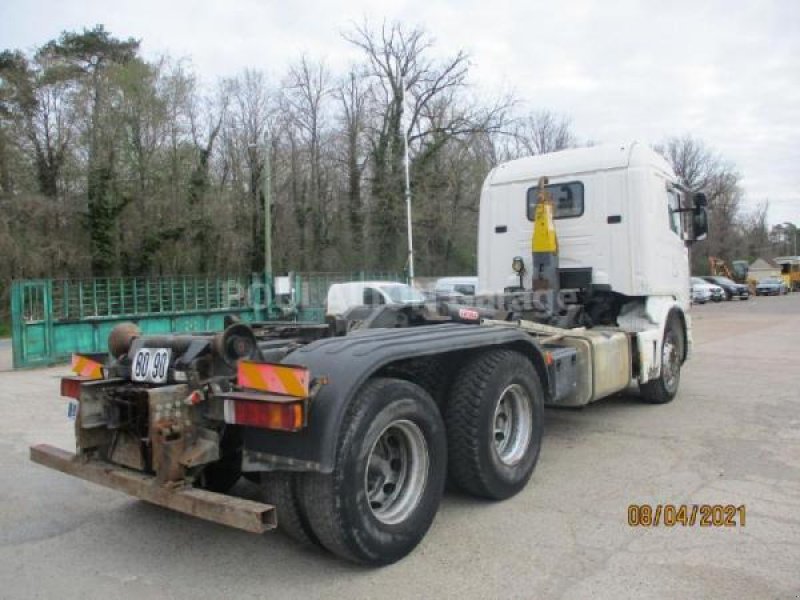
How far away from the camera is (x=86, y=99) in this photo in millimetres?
27328

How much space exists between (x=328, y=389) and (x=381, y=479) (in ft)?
2.63

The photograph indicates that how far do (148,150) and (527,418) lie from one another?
86.3 feet

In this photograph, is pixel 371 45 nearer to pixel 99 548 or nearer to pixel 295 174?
pixel 295 174

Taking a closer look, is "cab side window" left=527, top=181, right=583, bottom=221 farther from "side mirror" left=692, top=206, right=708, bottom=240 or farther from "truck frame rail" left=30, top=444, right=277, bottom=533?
"truck frame rail" left=30, top=444, right=277, bottom=533

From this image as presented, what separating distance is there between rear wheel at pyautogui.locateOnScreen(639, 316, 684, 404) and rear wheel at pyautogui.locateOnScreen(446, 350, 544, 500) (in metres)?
3.48

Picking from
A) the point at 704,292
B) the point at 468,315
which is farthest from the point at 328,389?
the point at 704,292

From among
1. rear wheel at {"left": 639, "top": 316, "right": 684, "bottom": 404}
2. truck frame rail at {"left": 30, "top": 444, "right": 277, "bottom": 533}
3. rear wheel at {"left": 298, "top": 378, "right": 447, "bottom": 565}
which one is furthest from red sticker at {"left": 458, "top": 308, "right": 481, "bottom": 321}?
rear wheel at {"left": 639, "top": 316, "right": 684, "bottom": 404}

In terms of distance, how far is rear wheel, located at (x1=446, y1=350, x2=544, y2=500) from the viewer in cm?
438

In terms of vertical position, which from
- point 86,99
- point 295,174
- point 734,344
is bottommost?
point 734,344

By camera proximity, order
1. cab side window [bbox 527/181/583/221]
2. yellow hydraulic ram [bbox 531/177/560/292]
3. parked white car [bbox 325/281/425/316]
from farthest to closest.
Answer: parked white car [bbox 325/281/425/316], cab side window [bbox 527/181/583/221], yellow hydraulic ram [bbox 531/177/560/292]

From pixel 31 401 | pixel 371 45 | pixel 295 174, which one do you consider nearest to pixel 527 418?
pixel 31 401

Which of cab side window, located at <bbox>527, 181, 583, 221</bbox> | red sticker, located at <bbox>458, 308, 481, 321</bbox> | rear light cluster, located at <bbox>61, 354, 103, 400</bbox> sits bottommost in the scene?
rear light cluster, located at <bbox>61, 354, 103, 400</bbox>

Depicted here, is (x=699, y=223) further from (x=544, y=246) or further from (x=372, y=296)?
(x=372, y=296)
